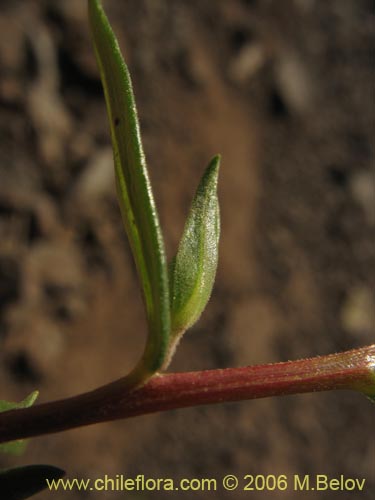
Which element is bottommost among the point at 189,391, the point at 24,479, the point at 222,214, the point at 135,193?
the point at 222,214

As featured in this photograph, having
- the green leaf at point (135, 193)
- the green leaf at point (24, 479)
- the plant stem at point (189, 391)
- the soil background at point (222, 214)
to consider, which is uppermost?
the green leaf at point (135, 193)

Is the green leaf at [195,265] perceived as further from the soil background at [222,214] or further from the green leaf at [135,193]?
the soil background at [222,214]

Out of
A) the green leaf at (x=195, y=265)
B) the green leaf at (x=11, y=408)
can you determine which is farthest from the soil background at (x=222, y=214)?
the green leaf at (x=195, y=265)

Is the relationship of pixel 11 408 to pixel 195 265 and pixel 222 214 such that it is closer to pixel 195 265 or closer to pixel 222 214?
pixel 195 265

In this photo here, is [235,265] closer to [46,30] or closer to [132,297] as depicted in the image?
[132,297]

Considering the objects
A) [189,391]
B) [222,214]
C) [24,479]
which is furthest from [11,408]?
[222,214]
